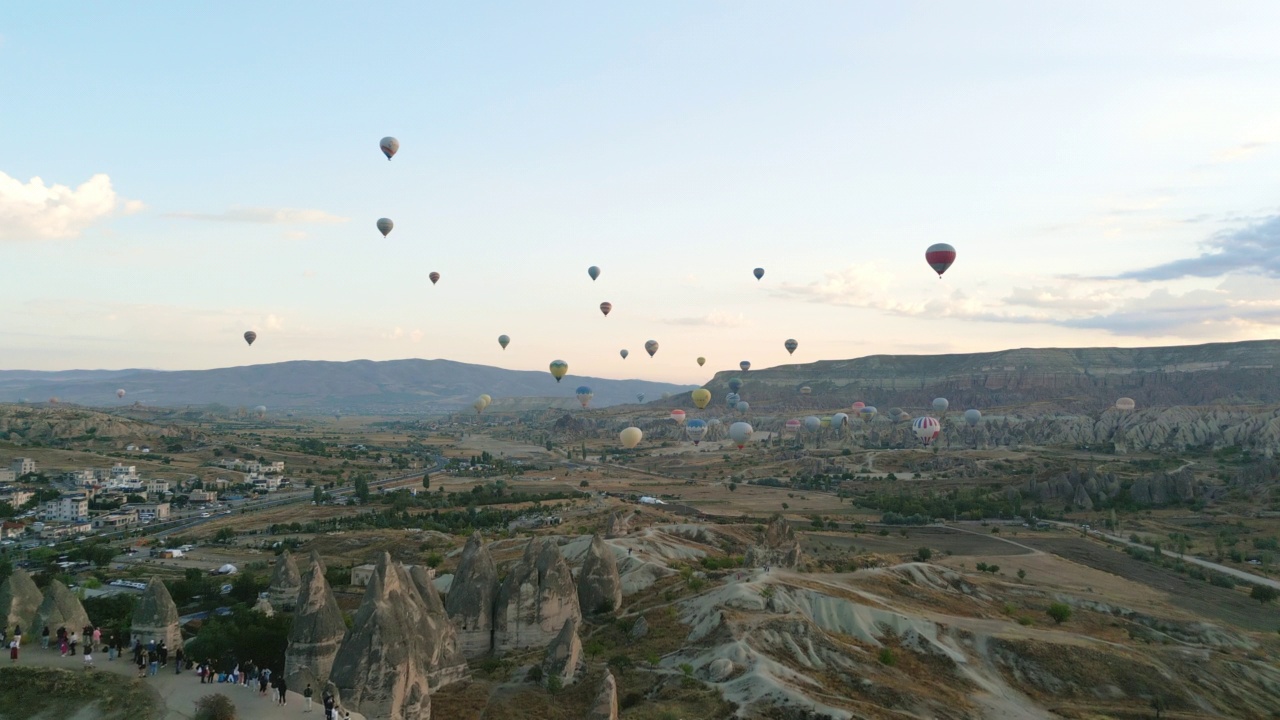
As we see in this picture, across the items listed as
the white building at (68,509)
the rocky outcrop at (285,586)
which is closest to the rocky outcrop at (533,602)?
the rocky outcrop at (285,586)

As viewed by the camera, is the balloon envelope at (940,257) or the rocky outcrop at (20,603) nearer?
the rocky outcrop at (20,603)

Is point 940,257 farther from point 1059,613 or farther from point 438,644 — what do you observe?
point 438,644

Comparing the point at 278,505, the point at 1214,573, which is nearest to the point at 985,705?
the point at 1214,573

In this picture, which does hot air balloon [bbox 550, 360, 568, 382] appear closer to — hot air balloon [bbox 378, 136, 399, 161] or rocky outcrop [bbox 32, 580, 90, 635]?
hot air balloon [bbox 378, 136, 399, 161]

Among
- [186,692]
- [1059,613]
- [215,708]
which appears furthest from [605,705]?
[1059,613]

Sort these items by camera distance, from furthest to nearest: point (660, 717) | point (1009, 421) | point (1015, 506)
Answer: point (1009, 421)
point (1015, 506)
point (660, 717)

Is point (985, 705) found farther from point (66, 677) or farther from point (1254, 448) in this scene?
point (1254, 448)

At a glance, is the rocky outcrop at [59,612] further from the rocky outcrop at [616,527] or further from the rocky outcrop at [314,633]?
the rocky outcrop at [616,527]
